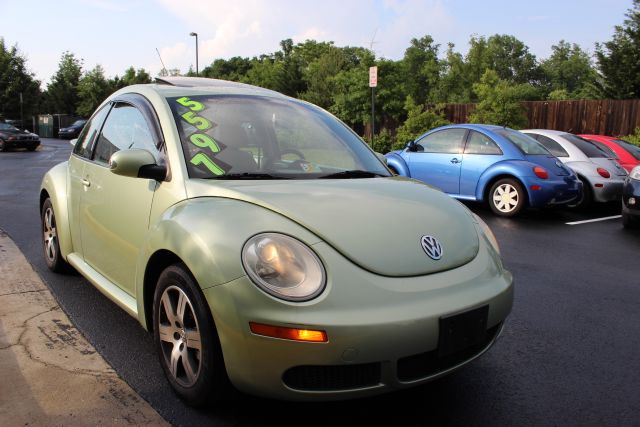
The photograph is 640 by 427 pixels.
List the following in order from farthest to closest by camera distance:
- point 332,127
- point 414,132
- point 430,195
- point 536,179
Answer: point 414,132
point 536,179
point 332,127
point 430,195

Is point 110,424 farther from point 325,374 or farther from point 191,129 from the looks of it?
point 191,129

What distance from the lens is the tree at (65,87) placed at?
183 feet

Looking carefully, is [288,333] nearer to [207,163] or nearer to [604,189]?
[207,163]

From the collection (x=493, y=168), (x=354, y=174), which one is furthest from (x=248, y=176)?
(x=493, y=168)

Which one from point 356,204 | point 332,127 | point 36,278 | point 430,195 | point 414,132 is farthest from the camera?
point 414,132

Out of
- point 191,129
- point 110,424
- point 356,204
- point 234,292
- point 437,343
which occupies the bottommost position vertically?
point 110,424

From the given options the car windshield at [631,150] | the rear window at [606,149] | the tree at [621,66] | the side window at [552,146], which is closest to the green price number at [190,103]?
the side window at [552,146]

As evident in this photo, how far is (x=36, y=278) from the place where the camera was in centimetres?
444

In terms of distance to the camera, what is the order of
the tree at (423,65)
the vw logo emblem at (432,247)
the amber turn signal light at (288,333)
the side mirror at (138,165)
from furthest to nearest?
the tree at (423,65)
the side mirror at (138,165)
the vw logo emblem at (432,247)
the amber turn signal light at (288,333)

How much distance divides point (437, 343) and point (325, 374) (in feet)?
1.54

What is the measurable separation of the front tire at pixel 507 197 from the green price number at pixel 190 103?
243 inches

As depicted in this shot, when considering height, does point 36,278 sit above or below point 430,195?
below

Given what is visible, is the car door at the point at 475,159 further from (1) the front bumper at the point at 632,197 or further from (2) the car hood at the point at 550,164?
(1) the front bumper at the point at 632,197

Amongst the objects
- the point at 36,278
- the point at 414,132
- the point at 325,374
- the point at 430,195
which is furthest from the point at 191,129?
the point at 414,132
